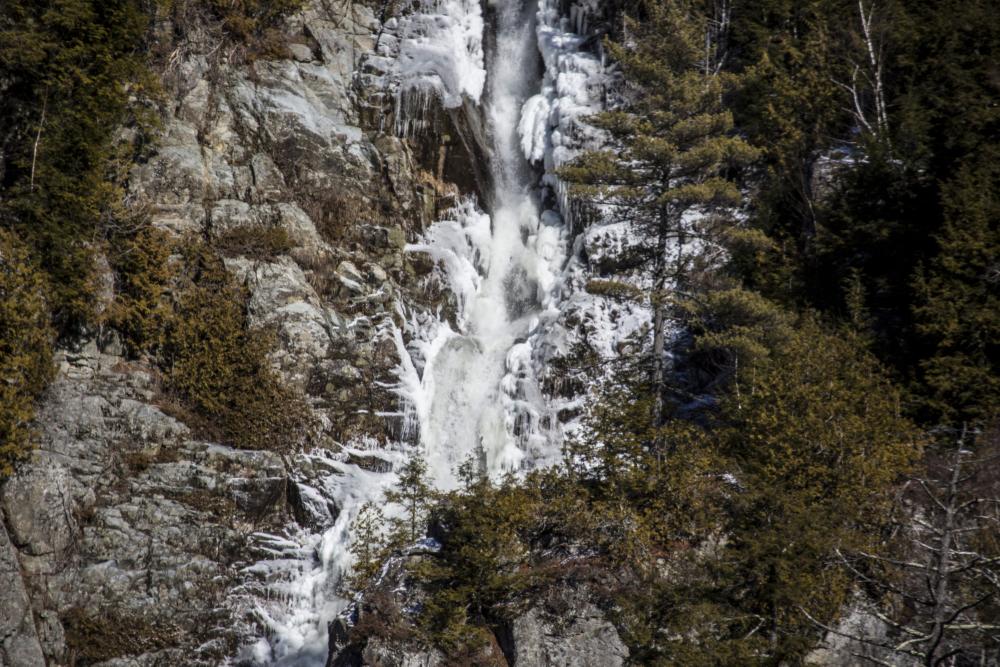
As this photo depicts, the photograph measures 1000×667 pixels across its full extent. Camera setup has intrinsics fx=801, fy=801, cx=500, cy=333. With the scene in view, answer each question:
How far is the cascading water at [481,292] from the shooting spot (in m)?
17.4

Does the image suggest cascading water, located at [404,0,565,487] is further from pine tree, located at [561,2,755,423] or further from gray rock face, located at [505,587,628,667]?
gray rock face, located at [505,587,628,667]

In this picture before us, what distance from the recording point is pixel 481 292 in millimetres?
23359

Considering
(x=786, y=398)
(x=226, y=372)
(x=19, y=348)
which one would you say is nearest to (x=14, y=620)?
(x=19, y=348)

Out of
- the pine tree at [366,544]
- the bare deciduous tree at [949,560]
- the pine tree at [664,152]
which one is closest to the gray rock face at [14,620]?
the pine tree at [366,544]

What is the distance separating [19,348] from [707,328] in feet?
48.6

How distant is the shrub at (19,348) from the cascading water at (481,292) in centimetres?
534

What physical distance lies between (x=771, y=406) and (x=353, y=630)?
8.27 metres

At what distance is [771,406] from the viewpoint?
14484 mm

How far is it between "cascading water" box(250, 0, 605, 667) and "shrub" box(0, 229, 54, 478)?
534 centimetres

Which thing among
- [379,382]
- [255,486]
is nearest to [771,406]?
[379,382]

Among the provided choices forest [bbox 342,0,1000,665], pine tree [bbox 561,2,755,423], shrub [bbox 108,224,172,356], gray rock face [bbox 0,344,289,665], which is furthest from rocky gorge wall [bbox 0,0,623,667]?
pine tree [bbox 561,2,755,423]

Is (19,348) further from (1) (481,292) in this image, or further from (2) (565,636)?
(2) (565,636)

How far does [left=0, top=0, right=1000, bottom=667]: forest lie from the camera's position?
477 inches

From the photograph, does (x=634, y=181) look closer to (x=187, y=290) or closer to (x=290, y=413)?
(x=290, y=413)
